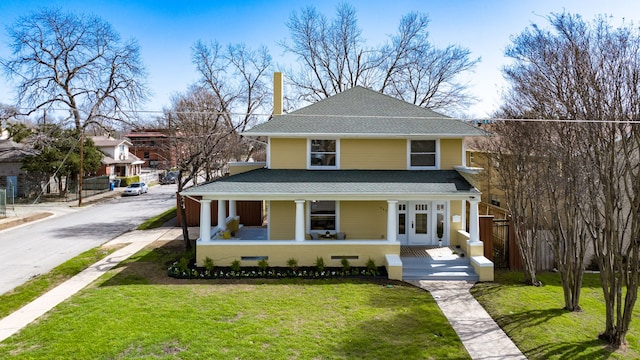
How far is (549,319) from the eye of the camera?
972 centimetres

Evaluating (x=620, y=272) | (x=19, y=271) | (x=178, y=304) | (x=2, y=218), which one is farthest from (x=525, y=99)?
(x=2, y=218)

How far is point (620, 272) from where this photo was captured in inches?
319

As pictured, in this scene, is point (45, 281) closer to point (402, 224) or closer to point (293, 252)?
point (293, 252)

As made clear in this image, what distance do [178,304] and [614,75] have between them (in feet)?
38.7

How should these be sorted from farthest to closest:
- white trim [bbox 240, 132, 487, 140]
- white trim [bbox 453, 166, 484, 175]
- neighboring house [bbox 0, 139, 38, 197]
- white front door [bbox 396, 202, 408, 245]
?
neighboring house [bbox 0, 139, 38, 197] < white front door [bbox 396, 202, 408, 245] < white trim [bbox 240, 132, 487, 140] < white trim [bbox 453, 166, 484, 175]

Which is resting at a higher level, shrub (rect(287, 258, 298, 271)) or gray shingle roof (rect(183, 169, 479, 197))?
gray shingle roof (rect(183, 169, 479, 197))

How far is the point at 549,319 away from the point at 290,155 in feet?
36.5

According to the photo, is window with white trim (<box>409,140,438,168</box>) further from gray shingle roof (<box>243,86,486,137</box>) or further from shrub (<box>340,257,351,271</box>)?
shrub (<box>340,257,351,271</box>)

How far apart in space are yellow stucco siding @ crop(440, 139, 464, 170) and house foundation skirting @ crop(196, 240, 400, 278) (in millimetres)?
5176

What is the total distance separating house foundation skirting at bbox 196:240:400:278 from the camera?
46.2 feet

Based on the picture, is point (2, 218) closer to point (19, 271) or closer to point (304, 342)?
point (19, 271)

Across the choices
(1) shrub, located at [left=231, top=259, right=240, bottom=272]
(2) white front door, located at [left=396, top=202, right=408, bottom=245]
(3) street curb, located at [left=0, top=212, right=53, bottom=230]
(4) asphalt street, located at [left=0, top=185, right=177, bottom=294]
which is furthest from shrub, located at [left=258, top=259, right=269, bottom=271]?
(3) street curb, located at [left=0, top=212, right=53, bottom=230]

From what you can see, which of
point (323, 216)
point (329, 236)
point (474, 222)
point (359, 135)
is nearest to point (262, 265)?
point (329, 236)

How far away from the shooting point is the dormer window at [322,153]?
55.3ft
